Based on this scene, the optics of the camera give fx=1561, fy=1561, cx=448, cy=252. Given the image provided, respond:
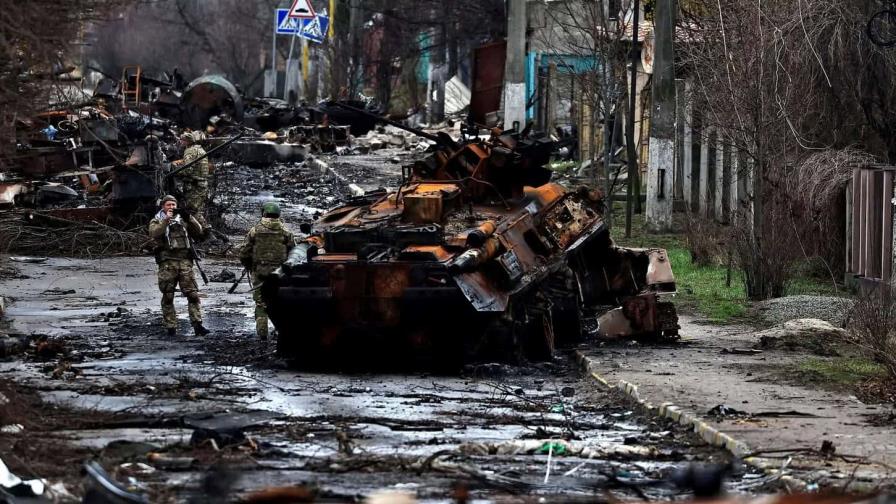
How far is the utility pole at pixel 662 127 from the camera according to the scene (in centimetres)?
2830

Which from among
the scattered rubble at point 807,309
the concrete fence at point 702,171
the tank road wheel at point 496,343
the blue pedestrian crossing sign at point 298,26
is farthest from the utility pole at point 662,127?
the blue pedestrian crossing sign at point 298,26

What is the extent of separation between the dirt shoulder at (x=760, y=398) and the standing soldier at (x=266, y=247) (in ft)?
12.3

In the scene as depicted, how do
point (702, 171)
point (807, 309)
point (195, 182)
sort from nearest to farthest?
point (807, 309), point (195, 182), point (702, 171)

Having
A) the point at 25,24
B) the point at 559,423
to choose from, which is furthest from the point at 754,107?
the point at 25,24

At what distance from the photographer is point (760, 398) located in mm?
13805

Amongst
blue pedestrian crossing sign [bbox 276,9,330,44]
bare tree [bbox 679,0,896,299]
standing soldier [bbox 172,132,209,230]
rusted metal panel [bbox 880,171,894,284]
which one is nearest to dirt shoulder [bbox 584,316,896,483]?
rusted metal panel [bbox 880,171,894,284]

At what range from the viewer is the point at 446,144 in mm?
19297

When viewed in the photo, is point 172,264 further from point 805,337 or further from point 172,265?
point 805,337

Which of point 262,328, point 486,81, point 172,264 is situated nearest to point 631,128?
point 486,81

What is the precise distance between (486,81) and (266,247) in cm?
947

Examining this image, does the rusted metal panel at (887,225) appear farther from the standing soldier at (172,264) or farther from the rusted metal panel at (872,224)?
the standing soldier at (172,264)

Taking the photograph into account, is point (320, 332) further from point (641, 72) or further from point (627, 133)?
point (641, 72)

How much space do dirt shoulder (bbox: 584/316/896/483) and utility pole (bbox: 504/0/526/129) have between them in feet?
42.3

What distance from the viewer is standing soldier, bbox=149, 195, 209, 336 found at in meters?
18.4
